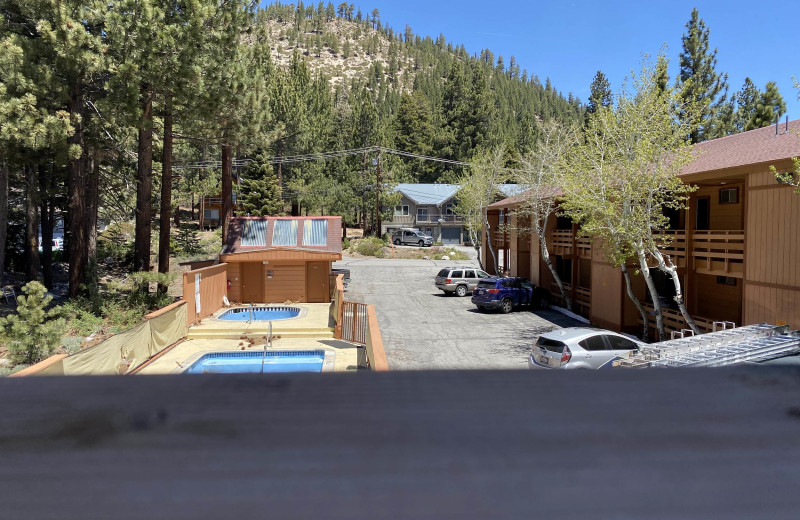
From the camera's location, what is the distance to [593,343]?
13430mm

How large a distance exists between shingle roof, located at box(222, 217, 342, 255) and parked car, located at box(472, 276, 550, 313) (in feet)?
22.9

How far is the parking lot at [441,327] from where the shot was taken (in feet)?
55.7

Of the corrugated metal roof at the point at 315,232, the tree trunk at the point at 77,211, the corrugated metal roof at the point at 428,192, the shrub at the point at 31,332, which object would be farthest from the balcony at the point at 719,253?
the corrugated metal roof at the point at 428,192

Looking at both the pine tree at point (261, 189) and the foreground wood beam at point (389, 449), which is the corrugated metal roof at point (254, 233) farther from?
the foreground wood beam at point (389, 449)

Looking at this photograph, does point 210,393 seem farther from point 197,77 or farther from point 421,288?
point 421,288

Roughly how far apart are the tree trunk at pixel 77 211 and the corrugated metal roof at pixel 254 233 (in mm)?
6623

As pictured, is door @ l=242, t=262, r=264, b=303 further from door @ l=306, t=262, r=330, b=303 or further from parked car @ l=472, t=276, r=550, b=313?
parked car @ l=472, t=276, r=550, b=313

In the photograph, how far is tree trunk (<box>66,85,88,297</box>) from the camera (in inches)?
873

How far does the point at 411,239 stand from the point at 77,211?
39146mm

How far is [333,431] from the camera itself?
115 centimetres

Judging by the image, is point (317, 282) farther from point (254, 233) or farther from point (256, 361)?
point (256, 361)

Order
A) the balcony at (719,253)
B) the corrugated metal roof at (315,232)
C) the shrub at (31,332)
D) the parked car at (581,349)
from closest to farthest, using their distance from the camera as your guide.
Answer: the parked car at (581,349)
the shrub at (31,332)
the balcony at (719,253)
the corrugated metal roof at (315,232)

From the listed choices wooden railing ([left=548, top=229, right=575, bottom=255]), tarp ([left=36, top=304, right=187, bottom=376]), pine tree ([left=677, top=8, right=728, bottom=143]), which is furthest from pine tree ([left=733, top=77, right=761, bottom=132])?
tarp ([left=36, top=304, right=187, bottom=376])

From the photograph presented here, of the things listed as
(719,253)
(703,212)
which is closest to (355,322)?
(719,253)
